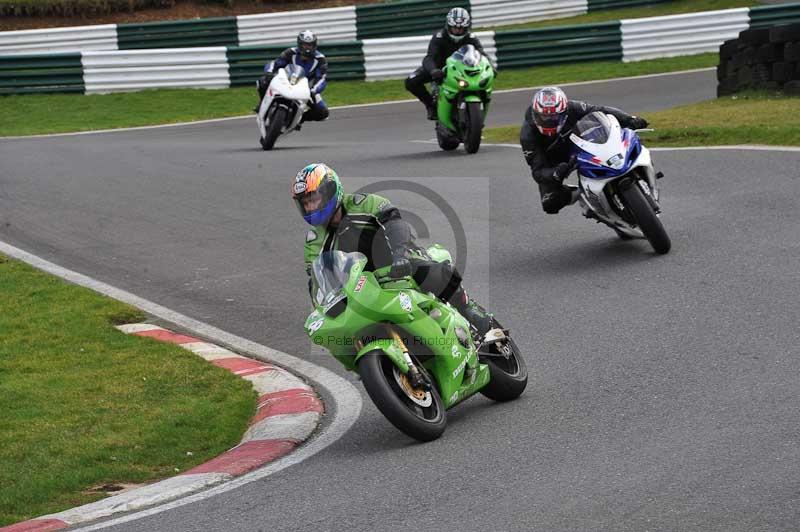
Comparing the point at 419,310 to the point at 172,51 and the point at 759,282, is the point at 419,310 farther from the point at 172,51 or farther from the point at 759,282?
the point at 172,51

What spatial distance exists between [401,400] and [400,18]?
82.9 feet

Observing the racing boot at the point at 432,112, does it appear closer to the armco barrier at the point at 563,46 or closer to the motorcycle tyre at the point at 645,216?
the motorcycle tyre at the point at 645,216

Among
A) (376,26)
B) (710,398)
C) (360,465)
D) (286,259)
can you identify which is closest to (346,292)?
(360,465)

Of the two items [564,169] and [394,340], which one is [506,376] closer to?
[394,340]

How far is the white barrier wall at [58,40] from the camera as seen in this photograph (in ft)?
90.8

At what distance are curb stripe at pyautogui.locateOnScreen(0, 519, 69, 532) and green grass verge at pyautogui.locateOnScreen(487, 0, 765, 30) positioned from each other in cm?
2679

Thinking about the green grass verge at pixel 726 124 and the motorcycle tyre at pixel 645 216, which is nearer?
the motorcycle tyre at pixel 645 216

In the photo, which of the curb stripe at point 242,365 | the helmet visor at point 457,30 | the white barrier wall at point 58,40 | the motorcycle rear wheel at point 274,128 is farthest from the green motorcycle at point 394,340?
the white barrier wall at point 58,40

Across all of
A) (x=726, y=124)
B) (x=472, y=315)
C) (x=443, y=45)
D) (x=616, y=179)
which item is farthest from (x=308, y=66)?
(x=472, y=315)

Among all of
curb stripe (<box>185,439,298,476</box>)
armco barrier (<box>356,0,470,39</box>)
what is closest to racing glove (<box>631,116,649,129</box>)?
curb stripe (<box>185,439,298,476</box>)

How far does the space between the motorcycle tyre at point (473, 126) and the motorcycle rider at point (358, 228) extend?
9476mm

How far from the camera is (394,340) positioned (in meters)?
6.51

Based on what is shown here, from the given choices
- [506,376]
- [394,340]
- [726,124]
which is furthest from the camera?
[726,124]

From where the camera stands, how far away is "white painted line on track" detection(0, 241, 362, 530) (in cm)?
612
